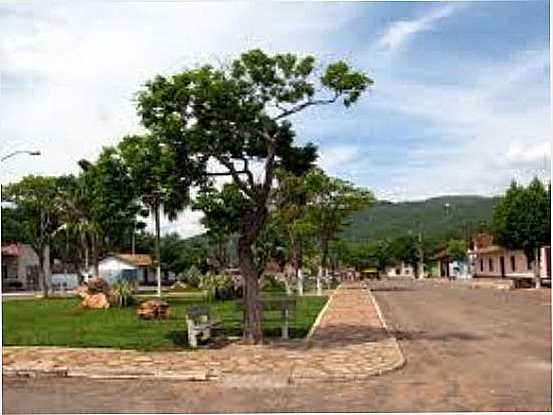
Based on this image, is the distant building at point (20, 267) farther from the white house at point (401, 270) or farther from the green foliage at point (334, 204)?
the white house at point (401, 270)

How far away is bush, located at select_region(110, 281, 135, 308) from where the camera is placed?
30250 mm

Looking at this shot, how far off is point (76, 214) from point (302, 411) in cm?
4687

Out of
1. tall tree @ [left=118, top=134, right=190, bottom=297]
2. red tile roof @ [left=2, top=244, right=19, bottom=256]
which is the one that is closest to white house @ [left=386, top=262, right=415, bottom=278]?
red tile roof @ [left=2, top=244, right=19, bottom=256]

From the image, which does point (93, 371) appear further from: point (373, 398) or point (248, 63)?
point (248, 63)

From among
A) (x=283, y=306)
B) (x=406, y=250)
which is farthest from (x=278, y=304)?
(x=406, y=250)

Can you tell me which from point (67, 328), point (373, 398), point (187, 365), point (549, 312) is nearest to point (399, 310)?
Answer: point (549, 312)

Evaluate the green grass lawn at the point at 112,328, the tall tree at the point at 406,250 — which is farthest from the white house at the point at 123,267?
the green grass lawn at the point at 112,328

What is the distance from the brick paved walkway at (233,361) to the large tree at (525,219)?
31.7 m

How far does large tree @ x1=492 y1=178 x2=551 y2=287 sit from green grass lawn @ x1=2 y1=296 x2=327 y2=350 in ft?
77.0

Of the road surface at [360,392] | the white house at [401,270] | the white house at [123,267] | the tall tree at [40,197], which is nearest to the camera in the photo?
the road surface at [360,392]

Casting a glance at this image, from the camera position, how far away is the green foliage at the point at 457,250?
10074 cm

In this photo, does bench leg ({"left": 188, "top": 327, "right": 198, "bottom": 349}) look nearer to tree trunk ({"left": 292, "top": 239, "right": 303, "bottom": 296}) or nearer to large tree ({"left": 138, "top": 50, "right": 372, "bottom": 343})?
large tree ({"left": 138, "top": 50, "right": 372, "bottom": 343})

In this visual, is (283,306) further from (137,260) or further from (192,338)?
(137,260)

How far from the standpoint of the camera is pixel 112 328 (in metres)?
19.4
